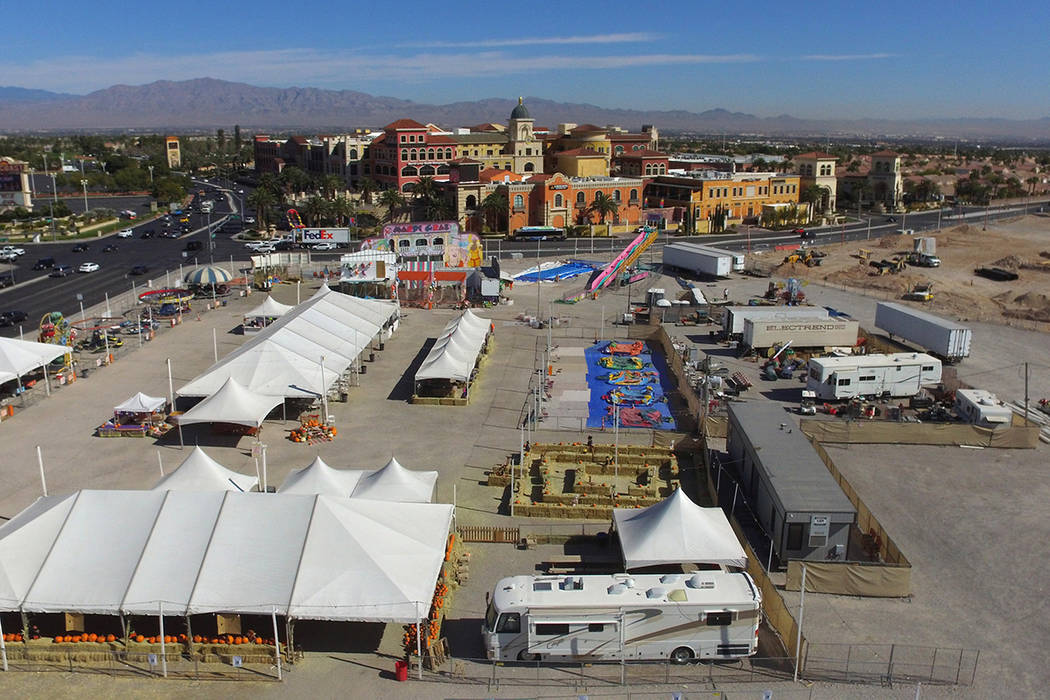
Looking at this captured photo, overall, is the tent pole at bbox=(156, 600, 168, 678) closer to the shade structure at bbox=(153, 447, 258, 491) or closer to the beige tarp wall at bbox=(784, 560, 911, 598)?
the shade structure at bbox=(153, 447, 258, 491)

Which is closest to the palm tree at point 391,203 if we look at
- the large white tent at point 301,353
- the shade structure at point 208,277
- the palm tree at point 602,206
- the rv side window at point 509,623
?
the palm tree at point 602,206

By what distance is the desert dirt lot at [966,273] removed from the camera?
49719 millimetres

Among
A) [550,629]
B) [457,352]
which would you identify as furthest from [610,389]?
[550,629]

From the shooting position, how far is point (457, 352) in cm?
3328

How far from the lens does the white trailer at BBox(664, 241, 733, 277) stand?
185ft

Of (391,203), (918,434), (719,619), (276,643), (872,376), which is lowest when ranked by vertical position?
(276,643)

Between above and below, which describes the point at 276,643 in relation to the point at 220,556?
below

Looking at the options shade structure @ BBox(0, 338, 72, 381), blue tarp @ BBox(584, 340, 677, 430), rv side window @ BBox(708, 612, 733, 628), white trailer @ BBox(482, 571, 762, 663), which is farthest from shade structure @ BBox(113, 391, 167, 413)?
rv side window @ BBox(708, 612, 733, 628)

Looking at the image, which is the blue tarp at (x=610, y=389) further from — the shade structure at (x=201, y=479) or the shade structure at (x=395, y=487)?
the shade structure at (x=201, y=479)

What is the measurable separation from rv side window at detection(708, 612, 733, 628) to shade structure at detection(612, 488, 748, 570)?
90.3 inches

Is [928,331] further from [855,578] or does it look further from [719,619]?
[719,619]

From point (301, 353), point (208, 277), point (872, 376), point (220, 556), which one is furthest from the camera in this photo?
point (208, 277)

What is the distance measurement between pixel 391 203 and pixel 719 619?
75.6m

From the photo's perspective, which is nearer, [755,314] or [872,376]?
[872,376]
